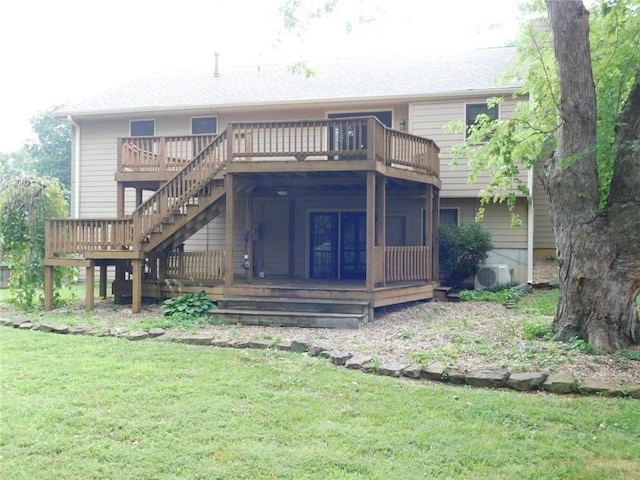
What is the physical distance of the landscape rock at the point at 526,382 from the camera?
16.8ft

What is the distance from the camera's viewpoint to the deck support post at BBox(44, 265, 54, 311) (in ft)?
32.8

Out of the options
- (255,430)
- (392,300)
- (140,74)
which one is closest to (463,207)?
(392,300)

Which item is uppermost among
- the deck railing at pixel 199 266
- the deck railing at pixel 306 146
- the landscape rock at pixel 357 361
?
the deck railing at pixel 306 146

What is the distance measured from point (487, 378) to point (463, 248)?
7.39 meters

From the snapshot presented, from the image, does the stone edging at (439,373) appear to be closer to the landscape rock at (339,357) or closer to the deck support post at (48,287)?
the landscape rock at (339,357)

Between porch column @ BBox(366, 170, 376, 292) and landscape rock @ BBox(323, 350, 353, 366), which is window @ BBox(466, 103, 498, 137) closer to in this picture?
porch column @ BBox(366, 170, 376, 292)

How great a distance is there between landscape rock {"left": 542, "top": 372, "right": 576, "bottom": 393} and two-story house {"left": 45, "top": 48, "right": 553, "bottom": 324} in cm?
413

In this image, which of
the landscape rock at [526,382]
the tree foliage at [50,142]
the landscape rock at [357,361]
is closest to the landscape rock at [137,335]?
the landscape rock at [357,361]

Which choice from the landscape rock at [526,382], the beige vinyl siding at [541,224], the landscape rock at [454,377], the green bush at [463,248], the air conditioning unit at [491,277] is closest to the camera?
the landscape rock at [526,382]

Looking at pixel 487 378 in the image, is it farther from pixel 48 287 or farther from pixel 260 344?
pixel 48 287

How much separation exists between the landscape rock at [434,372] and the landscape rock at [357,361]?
70cm

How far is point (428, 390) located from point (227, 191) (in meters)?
6.03

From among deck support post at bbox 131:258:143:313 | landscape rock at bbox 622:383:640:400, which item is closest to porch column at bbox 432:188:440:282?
deck support post at bbox 131:258:143:313

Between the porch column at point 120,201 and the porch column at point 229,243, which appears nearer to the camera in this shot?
the porch column at point 229,243
